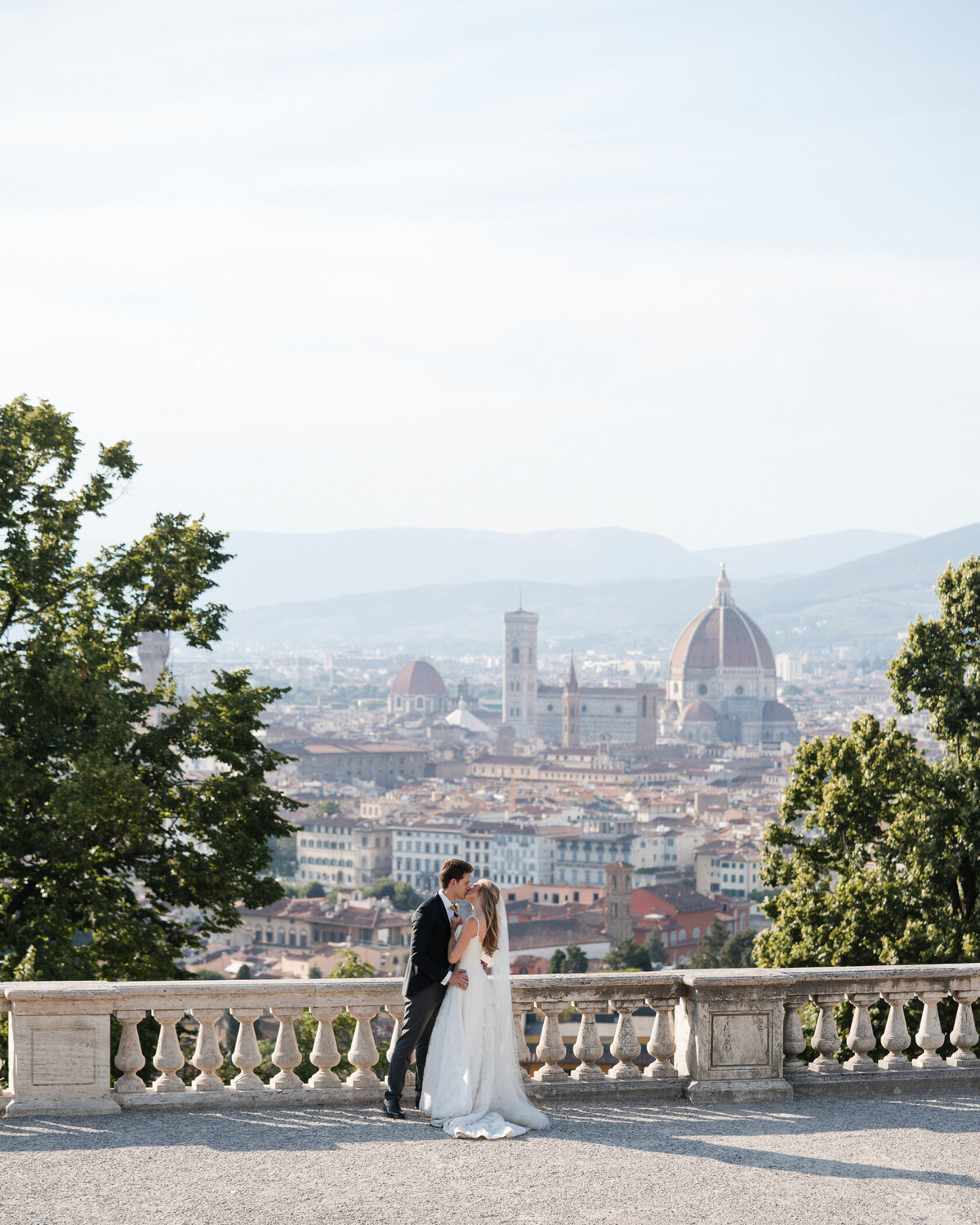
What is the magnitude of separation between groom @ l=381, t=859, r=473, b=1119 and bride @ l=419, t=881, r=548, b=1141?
0.14ft

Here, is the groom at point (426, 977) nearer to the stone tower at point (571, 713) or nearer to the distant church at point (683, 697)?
the distant church at point (683, 697)

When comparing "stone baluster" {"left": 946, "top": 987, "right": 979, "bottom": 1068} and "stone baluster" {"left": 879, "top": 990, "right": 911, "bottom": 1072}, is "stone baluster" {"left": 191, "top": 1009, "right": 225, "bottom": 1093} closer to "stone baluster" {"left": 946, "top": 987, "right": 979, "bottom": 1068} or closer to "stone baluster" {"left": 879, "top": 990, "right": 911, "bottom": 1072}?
"stone baluster" {"left": 879, "top": 990, "right": 911, "bottom": 1072}

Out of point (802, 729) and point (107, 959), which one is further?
point (802, 729)

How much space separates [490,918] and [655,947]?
5537 centimetres

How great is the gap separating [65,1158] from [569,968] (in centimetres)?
4603

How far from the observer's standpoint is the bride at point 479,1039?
5.91 meters

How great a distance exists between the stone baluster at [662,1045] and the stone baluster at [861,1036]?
0.77 metres

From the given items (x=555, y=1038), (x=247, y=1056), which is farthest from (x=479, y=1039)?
(x=247, y=1056)

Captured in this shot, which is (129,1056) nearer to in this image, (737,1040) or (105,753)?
(737,1040)

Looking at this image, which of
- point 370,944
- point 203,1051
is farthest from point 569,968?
point 203,1051

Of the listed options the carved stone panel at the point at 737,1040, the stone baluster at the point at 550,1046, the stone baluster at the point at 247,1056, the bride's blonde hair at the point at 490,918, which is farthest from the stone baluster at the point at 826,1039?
the stone baluster at the point at 247,1056

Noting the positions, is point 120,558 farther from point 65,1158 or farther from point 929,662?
point 65,1158

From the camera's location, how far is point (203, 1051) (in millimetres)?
6227

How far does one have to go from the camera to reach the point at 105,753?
1060cm
